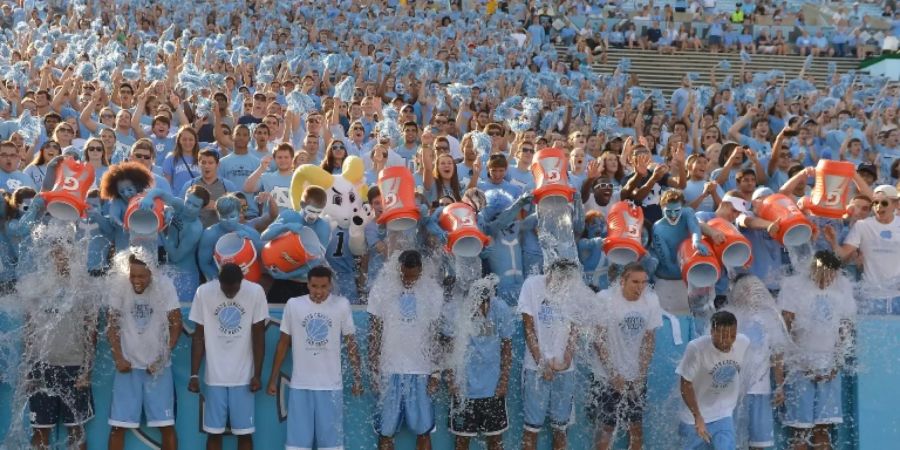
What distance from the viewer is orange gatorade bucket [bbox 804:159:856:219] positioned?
791 centimetres

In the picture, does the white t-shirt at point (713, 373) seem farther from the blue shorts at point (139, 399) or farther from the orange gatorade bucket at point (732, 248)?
the blue shorts at point (139, 399)

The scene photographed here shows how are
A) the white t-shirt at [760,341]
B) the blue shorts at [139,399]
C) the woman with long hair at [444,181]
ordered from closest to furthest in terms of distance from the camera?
the blue shorts at [139,399] < the white t-shirt at [760,341] < the woman with long hair at [444,181]

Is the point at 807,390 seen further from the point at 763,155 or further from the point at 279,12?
the point at 279,12

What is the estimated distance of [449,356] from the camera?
7.43 meters

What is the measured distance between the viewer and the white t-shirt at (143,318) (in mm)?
7230

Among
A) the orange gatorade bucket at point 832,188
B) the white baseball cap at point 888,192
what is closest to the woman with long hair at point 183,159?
the orange gatorade bucket at point 832,188

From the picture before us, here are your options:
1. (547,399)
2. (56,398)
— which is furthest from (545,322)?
(56,398)

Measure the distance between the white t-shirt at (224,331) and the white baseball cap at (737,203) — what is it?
11.7 ft

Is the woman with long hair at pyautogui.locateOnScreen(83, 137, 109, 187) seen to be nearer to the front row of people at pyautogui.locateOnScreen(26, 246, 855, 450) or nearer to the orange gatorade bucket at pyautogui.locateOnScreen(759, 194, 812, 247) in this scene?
the front row of people at pyautogui.locateOnScreen(26, 246, 855, 450)

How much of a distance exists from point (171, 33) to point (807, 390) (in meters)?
12.0

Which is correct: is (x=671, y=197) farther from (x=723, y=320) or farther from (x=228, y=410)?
(x=228, y=410)

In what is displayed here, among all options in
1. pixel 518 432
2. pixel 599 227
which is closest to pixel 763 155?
pixel 599 227

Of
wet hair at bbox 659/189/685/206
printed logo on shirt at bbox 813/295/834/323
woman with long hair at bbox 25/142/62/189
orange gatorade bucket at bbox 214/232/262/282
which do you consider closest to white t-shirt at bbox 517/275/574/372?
wet hair at bbox 659/189/685/206

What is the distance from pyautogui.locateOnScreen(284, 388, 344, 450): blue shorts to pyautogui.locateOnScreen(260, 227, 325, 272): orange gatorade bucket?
0.85 meters
